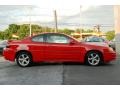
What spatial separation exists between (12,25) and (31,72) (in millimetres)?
31272

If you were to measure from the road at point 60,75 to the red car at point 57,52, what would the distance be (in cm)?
31

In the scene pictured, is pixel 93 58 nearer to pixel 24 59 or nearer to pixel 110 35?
pixel 24 59

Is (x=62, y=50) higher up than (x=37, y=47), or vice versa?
(x=37, y=47)

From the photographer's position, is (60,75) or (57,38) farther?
(57,38)

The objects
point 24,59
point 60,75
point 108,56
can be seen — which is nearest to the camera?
point 60,75

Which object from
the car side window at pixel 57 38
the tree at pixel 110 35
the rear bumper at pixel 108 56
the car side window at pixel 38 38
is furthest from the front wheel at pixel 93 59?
the tree at pixel 110 35

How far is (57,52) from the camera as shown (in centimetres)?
1448

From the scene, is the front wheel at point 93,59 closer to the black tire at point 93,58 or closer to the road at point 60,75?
the black tire at point 93,58

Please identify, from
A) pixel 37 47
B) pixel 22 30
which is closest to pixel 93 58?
pixel 37 47

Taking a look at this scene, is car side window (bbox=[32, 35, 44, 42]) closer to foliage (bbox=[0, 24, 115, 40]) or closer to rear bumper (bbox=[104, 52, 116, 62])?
rear bumper (bbox=[104, 52, 116, 62])

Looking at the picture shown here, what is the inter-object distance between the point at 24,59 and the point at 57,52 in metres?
1.37

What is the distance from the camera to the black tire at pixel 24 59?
47.2 feet

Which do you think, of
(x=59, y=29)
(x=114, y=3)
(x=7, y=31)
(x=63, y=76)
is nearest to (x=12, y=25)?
(x=7, y=31)

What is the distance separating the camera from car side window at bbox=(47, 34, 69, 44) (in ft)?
47.8
